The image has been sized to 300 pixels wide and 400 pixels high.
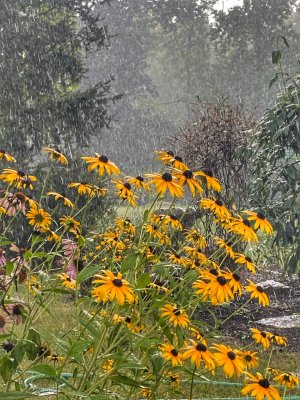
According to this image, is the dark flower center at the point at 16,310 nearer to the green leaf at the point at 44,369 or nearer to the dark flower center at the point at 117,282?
the green leaf at the point at 44,369

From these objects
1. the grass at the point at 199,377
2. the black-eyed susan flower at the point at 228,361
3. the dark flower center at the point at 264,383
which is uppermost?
the black-eyed susan flower at the point at 228,361

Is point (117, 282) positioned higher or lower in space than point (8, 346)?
higher

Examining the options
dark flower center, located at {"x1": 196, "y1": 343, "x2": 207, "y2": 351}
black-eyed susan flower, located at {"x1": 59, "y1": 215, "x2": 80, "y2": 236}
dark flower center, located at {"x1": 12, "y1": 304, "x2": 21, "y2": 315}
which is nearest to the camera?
dark flower center, located at {"x1": 196, "y1": 343, "x2": 207, "y2": 351}

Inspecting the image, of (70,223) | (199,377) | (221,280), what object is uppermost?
(70,223)

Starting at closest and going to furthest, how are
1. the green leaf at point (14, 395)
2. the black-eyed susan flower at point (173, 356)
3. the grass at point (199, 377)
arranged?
the green leaf at point (14, 395), the black-eyed susan flower at point (173, 356), the grass at point (199, 377)

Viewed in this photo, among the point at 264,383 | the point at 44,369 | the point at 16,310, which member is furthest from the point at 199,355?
the point at 16,310

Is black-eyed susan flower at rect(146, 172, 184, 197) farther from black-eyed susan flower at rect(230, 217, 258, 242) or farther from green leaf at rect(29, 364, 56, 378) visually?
green leaf at rect(29, 364, 56, 378)

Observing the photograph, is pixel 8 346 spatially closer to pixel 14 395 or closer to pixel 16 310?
pixel 16 310

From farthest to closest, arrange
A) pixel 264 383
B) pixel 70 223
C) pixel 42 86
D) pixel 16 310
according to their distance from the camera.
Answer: pixel 42 86, pixel 70 223, pixel 16 310, pixel 264 383

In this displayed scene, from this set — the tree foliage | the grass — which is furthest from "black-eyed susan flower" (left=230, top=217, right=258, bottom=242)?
the tree foliage

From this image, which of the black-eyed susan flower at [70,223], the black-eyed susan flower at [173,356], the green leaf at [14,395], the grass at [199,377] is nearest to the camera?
the green leaf at [14,395]

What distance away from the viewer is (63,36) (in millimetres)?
10570

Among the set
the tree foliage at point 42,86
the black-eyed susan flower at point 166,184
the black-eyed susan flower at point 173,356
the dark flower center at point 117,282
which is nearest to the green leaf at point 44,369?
the dark flower center at point 117,282

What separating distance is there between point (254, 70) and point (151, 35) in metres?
7.98
